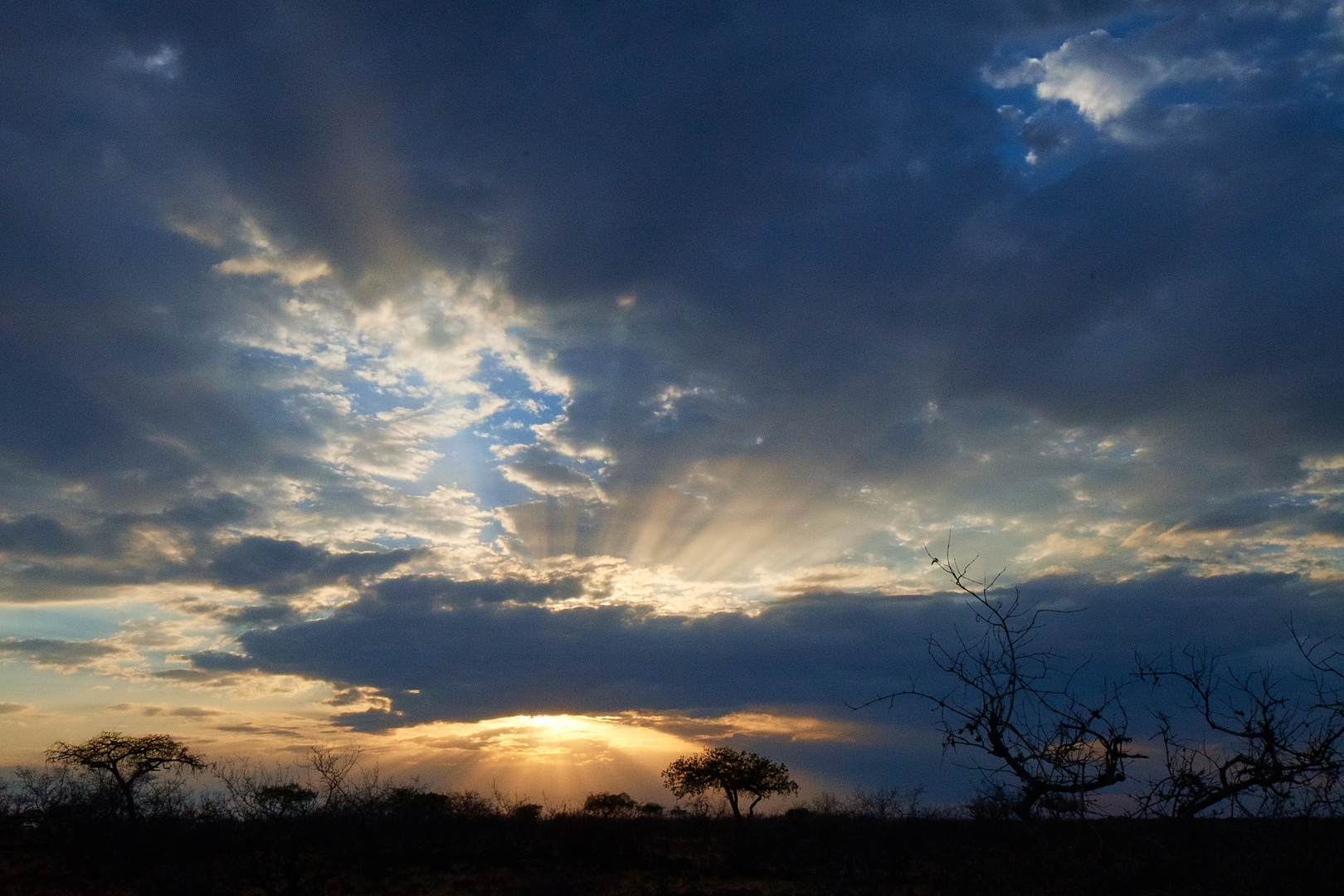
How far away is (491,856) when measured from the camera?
29.2 meters

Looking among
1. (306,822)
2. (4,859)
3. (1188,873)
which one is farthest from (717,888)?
(4,859)

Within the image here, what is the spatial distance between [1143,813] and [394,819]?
30.5m

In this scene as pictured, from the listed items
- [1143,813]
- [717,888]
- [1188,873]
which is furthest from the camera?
[717,888]

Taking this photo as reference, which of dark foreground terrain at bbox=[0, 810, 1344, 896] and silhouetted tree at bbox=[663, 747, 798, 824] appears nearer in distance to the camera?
dark foreground terrain at bbox=[0, 810, 1344, 896]

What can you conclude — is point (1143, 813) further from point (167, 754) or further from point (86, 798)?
point (167, 754)

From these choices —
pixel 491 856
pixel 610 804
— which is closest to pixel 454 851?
pixel 491 856

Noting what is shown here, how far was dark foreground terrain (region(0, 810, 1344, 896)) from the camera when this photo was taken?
824 inches

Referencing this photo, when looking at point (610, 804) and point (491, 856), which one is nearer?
point (491, 856)

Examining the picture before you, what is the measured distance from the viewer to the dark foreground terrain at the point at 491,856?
20.9m

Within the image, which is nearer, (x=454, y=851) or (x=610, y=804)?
(x=454, y=851)

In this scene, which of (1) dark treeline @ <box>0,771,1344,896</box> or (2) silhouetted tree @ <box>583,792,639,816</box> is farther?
(2) silhouetted tree @ <box>583,792,639,816</box>

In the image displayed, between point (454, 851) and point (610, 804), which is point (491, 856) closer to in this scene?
point (454, 851)

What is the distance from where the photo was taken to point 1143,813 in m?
7.65

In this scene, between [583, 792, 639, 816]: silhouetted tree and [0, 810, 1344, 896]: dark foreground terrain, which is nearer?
[0, 810, 1344, 896]: dark foreground terrain
